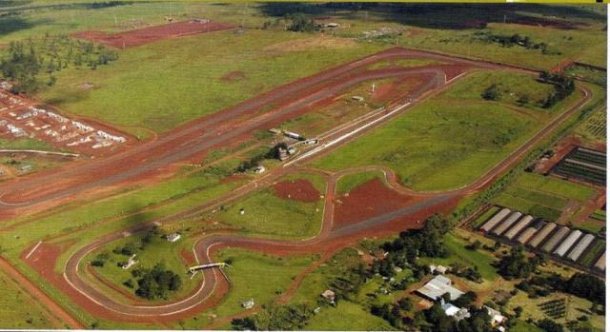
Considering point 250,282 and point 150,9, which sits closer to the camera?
point 250,282

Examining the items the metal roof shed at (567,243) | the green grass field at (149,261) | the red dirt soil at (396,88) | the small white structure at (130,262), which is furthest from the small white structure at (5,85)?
the metal roof shed at (567,243)

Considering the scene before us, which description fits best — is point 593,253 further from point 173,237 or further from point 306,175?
point 173,237

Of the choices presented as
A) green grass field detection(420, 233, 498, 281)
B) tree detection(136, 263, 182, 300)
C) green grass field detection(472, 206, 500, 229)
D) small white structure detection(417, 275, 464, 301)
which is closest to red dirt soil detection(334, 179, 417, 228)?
green grass field detection(472, 206, 500, 229)

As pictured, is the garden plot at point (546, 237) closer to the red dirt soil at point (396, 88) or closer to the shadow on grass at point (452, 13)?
the red dirt soil at point (396, 88)

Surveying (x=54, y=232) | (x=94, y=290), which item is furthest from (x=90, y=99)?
(x=94, y=290)

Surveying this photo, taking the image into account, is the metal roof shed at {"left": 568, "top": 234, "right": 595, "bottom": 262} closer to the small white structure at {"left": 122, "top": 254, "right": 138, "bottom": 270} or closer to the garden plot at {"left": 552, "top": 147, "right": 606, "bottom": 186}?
the garden plot at {"left": 552, "top": 147, "right": 606, "bottom": 186}

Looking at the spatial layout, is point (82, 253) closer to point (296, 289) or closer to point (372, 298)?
point (296, 289)

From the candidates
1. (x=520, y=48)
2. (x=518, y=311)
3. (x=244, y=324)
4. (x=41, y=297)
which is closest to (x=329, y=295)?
(x=244, y=324)
